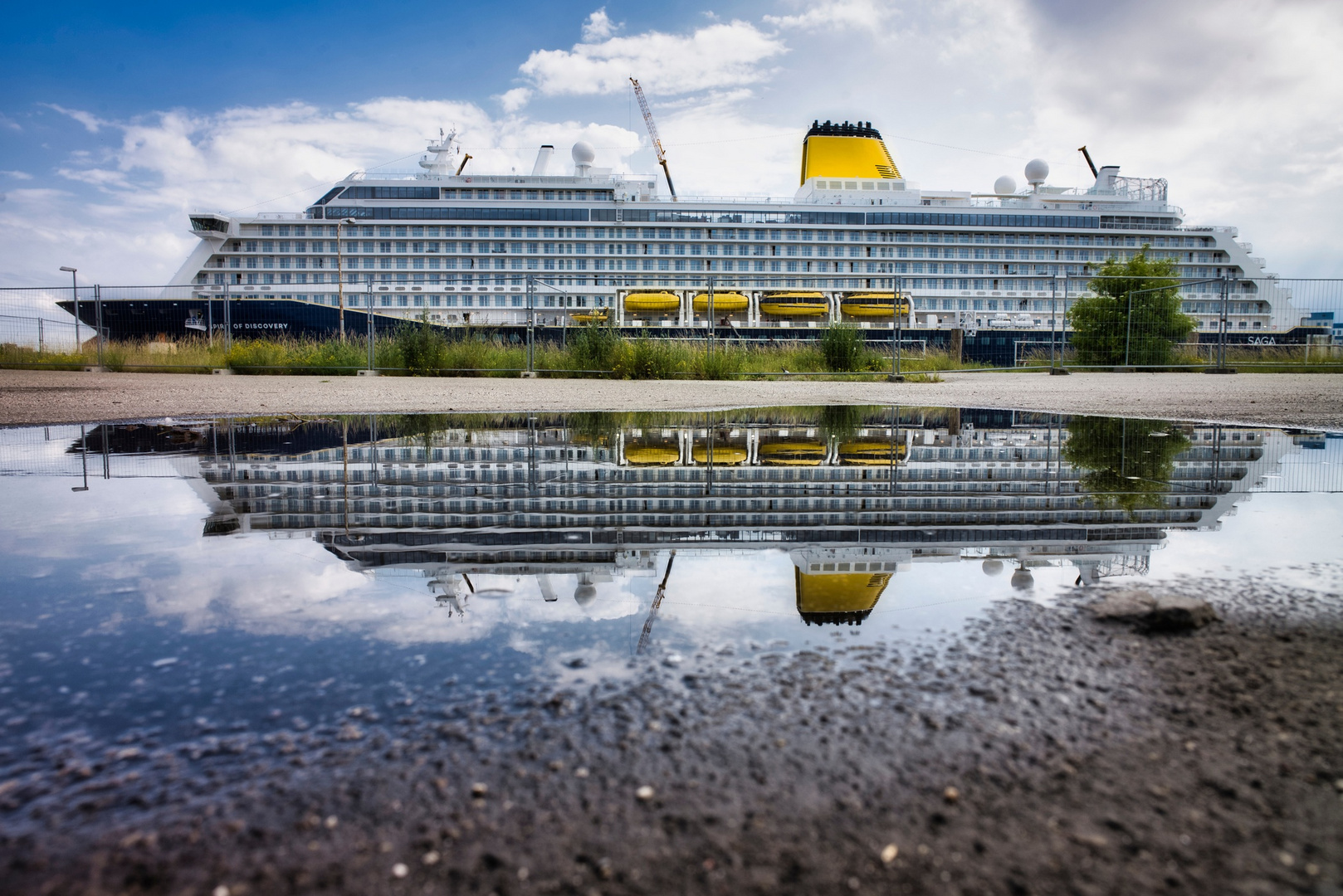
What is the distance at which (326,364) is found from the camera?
539 inches

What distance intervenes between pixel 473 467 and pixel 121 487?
1.25 m

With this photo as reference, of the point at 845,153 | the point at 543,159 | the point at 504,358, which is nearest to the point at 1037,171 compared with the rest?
the point at 845,153

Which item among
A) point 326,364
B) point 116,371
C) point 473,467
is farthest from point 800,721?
point 116,371

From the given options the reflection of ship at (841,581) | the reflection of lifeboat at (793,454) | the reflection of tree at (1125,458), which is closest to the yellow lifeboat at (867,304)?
the reflection of tree at (1125,458)

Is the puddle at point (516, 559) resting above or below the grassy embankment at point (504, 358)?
below

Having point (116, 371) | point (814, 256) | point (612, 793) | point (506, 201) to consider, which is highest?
point (506, 201)

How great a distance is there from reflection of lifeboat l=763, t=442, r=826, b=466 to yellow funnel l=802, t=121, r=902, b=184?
165 ft

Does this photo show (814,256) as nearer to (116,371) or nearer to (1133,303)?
(1133,303)

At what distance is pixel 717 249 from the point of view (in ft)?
158

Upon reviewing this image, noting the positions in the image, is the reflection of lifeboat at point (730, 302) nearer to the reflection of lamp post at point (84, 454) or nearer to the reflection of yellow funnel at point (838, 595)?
the reflection of lamp post at point (84, 454)

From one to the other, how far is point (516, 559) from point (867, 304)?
4666 centimetres

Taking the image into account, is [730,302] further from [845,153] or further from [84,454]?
[84,454]

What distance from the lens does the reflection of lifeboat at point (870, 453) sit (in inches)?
140

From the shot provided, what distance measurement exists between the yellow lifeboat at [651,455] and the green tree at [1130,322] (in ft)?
47.5
